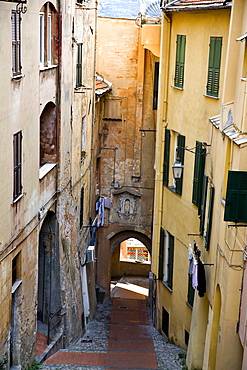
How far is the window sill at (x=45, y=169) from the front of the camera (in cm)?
1480

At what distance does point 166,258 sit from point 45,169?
18.1 ft

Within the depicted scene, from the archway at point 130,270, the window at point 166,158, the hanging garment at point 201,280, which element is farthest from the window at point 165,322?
the archway at point 130,270

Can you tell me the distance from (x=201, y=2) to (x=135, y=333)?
11413mm

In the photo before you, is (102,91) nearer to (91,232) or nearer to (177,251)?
(91,232)

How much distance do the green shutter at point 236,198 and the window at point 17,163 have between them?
4.55m

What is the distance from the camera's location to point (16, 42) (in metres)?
11.7

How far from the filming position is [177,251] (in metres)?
17.6

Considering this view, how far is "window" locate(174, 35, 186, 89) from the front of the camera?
1698 cm

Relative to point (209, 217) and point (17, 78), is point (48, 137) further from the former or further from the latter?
point (209, 217)

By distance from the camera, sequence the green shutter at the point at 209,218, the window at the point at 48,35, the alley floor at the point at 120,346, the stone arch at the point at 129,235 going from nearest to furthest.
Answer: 1. the green shutter at the point at 209,218
2. the window at the point at 48,35
3. the alley floor at the point at 120,346
4. the stone arch at the point at 129,235

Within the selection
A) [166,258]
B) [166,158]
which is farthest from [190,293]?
[166,158]

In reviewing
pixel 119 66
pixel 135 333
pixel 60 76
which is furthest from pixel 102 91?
pixel 135 333

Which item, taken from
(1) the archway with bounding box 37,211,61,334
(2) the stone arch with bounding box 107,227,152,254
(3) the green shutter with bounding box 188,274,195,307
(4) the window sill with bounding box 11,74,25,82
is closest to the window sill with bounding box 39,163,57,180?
(1) the archway with bounding box 37,211,61,334

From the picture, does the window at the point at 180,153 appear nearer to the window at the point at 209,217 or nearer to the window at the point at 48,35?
the window at the point at 209,217
